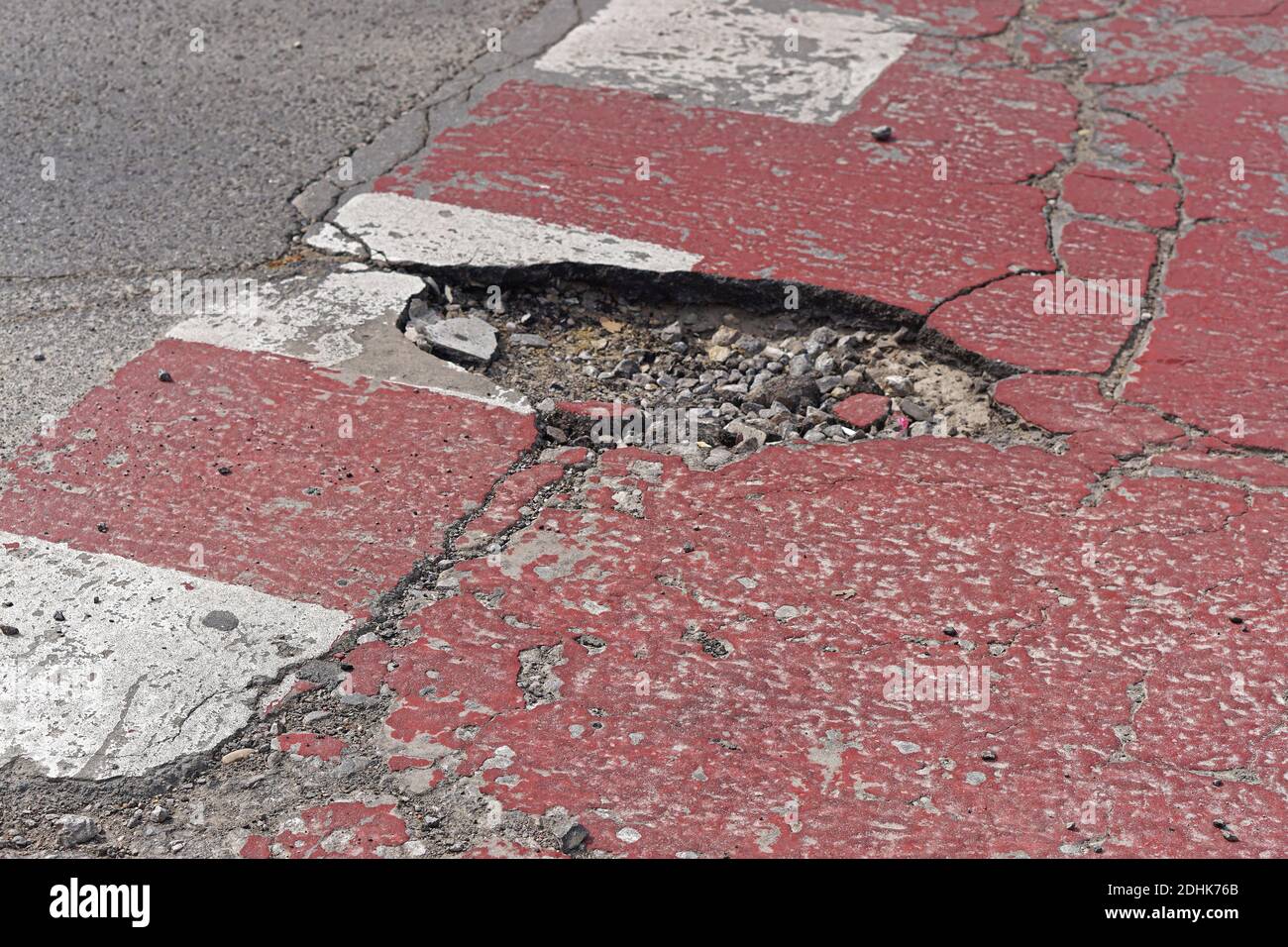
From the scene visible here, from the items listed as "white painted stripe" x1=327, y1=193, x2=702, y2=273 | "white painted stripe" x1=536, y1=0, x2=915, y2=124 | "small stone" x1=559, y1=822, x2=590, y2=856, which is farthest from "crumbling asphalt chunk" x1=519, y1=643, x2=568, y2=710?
"white painted stripe" x1=536, y1=0, x2=915, y2=124

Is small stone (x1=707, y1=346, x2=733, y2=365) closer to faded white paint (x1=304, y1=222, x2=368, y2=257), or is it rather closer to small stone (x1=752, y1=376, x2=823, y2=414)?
A: small stone (x1=752, y1=376, x2=823, y2=414)

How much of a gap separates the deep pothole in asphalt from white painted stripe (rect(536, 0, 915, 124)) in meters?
1.12

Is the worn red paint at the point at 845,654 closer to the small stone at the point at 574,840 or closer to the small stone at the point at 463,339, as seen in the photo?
the small stone at the point at 574,840

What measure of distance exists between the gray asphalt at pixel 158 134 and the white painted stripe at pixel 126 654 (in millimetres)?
464

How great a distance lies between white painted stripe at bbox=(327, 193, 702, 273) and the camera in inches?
117

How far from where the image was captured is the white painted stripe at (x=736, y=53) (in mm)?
3805

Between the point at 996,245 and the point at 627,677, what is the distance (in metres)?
1.70

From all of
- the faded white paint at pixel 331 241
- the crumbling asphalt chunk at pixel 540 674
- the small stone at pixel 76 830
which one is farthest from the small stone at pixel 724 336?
the small stone at pixel 76 830

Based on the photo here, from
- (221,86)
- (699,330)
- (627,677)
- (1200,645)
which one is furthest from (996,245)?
(221,86)

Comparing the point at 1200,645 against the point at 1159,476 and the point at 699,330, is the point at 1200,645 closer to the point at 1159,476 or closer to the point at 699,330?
the point at 1159,476

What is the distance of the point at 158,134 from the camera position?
354 cm

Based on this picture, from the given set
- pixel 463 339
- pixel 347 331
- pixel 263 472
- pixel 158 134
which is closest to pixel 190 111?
pixel 158 134

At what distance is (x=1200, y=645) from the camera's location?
2045mm

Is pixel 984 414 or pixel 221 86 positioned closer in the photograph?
pixel 984 414
